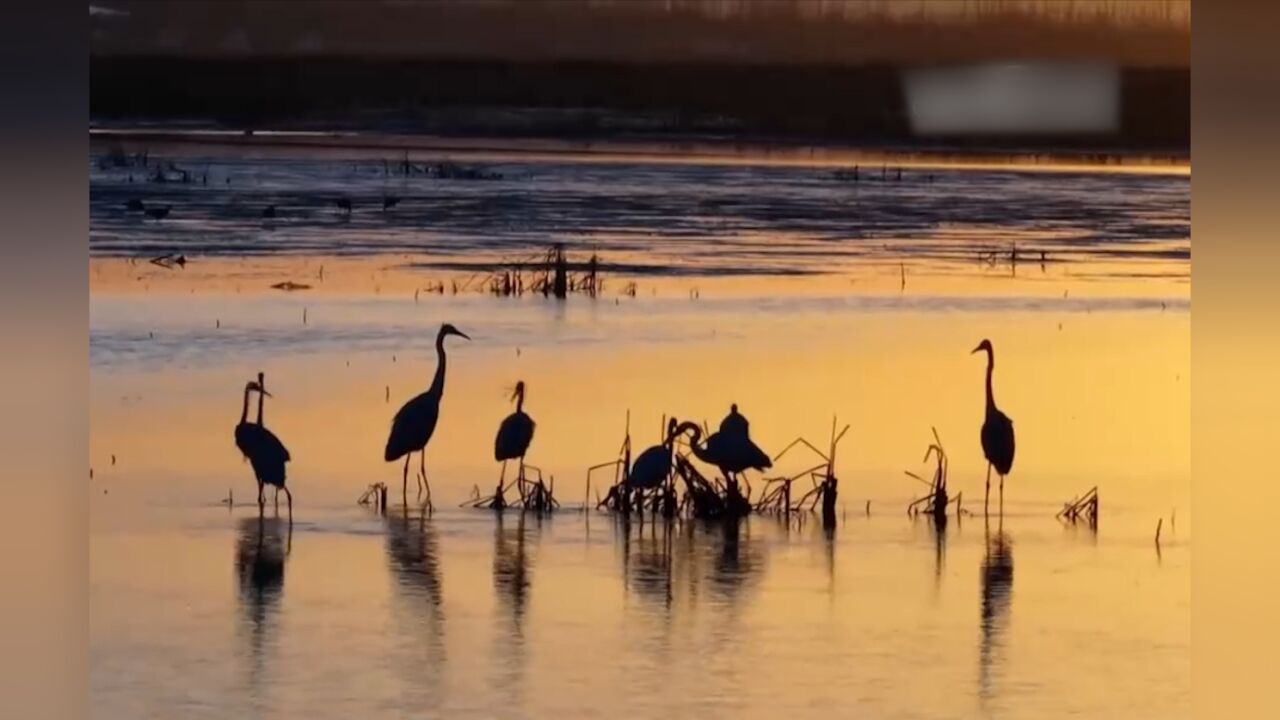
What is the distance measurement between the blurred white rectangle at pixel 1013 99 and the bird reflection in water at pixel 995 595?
63 cm

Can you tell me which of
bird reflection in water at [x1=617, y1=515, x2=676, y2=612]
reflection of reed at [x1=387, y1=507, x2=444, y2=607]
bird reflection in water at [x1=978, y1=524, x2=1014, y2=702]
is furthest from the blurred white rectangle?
reflection of reed at [x1=387, y1=507, x2=444, y2=607]

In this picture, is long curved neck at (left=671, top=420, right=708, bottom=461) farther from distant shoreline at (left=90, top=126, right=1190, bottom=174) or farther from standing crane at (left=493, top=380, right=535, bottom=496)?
distant shoreline at (left=90, top=126, right=1190, bottom=174)

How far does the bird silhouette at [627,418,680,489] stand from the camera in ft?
7.13

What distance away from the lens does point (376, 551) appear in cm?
216

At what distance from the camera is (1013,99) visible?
224 cm

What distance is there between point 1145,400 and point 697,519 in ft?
2.33

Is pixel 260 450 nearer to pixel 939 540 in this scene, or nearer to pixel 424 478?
pixel 424 478

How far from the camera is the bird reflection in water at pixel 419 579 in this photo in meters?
2.15

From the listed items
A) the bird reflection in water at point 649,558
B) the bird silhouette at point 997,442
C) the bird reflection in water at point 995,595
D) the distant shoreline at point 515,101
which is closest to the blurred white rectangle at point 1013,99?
the distant shoreline at point 515,101

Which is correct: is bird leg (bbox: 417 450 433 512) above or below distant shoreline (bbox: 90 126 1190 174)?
below

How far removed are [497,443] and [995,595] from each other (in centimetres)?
79

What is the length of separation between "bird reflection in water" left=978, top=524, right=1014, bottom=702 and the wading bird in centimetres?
71

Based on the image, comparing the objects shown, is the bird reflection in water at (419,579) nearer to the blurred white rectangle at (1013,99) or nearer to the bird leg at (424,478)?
the bird leg at (424,478)
